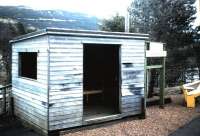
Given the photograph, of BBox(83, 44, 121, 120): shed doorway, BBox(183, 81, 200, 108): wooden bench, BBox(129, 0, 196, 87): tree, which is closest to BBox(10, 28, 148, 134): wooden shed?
BBox(83, 44, 121, 120): shed doorway

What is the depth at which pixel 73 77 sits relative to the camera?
27.5 ft

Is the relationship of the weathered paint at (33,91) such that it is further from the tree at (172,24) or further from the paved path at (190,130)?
the tree at (172,24)

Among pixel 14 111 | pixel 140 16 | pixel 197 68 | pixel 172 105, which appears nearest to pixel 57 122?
pixel 14 111

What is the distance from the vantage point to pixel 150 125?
934 cm

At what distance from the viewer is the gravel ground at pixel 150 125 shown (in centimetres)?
848

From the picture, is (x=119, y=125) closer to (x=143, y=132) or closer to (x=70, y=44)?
(x=143, y=132)

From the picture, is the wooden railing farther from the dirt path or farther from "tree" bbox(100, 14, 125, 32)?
"tree" bbox(100, 14, 125, 32)

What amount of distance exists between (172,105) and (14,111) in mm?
6440

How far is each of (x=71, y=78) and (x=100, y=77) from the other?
381 cm

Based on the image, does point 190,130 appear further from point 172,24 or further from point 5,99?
point 172,24

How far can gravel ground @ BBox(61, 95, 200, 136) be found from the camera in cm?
848

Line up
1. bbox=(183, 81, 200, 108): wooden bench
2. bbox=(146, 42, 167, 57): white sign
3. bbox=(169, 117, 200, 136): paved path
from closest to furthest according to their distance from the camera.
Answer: bbox=(169, 117, 200, 136): paved path < bbox=(146, 42, 167, 57): white sign < bbox=(183, 81, 200, 108): wooden bench

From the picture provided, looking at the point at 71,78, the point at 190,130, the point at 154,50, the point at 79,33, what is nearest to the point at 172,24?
the point at 154,50

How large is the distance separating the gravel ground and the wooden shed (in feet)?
0.79
